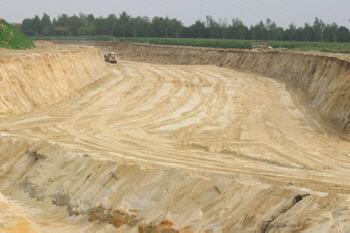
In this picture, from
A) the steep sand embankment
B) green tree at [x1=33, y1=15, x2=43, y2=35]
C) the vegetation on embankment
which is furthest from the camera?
green tree at [x1=33, y1=15, x2=43, y2=35]

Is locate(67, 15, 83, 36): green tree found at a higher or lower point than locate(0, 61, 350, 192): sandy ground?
higher

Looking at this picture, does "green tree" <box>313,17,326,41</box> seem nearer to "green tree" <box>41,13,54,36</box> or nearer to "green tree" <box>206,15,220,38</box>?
"green tree" <box>206,15,220,38</box>

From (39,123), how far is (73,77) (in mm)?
10906

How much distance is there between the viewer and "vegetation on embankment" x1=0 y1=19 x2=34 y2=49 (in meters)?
36.4

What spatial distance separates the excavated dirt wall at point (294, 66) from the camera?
21.9 metres

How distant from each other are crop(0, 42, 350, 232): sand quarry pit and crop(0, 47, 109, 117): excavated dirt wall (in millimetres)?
84

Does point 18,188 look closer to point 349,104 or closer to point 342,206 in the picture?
point 342,206

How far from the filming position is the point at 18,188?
521 inches

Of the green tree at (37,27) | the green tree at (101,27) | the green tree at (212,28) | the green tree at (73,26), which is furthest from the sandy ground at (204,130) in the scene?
the green tree at (37,27)

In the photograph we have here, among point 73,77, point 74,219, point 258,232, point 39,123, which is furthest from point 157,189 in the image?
point 73,77

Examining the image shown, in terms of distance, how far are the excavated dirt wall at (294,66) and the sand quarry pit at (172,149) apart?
6.2 inches

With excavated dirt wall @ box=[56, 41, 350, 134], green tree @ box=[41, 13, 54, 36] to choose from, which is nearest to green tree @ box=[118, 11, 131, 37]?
green tree @ box=[41, 13, 54, 36]

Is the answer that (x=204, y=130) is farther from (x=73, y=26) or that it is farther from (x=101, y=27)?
(x=73, y=26)

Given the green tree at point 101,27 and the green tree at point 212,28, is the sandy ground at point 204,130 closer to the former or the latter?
the green tree at point 212,28
